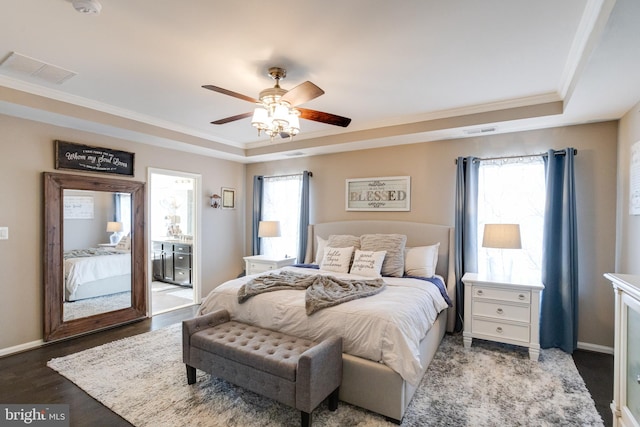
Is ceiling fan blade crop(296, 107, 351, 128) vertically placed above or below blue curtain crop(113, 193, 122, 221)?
above

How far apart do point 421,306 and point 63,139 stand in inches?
164

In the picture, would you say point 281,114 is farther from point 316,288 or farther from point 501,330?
point 501,330

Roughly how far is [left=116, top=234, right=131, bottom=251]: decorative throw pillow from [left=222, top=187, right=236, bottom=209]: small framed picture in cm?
162

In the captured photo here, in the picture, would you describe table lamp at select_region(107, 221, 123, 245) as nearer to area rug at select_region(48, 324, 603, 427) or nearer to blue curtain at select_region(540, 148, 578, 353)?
area rug at select_region(48, 324, 603, 427)

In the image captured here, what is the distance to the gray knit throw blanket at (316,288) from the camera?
8.16ft

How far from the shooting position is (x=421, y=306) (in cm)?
268

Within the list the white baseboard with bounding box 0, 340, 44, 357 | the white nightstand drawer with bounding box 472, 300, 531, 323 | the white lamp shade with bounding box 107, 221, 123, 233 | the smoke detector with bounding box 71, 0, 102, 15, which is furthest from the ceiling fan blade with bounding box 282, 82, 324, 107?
the white baseboard with bounding box 0, 340, 44, 357

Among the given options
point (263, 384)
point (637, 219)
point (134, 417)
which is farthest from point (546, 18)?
point (134, 417)

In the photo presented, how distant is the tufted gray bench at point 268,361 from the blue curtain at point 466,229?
2172mm

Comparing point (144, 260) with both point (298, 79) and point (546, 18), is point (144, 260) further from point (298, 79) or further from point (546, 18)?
point (546, 18)

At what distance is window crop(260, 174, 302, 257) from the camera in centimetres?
527

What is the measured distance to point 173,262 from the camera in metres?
6.11

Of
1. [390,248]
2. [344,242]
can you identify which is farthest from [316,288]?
[344,242]

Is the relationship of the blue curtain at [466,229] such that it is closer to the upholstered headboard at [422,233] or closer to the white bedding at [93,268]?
the upholstered headboard at [422,233]
